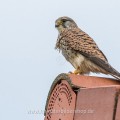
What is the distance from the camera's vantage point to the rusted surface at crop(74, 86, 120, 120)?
12.4 feet

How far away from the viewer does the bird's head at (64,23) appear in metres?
7.55

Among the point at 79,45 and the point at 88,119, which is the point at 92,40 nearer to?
the point at 79,45

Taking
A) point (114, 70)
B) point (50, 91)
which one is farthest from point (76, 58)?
point (50, 91)

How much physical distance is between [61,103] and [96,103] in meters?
→ 0.80

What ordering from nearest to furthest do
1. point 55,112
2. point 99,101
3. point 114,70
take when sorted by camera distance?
point 99,101
point 55,112
point 114,70

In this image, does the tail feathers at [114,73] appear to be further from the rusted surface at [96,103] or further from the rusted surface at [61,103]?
the rusted surface at [96,103]

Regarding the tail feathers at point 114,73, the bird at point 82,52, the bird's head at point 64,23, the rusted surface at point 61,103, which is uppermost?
the bird's head at point 64,23

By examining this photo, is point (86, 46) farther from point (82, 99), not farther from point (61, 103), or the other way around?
point (82, 99)

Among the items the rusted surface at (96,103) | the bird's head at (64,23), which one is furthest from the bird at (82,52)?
the rusted surface at (96,103)

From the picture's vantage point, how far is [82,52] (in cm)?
658

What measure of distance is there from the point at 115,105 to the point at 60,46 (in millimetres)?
3215

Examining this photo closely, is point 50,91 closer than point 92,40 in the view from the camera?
Yes

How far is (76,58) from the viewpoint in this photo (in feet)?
21.5

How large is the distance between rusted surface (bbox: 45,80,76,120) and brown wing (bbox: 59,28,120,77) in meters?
1.12
